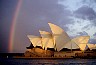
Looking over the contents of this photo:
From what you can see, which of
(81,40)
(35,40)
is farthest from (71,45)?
(35,40)

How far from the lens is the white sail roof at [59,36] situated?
68.5 meters

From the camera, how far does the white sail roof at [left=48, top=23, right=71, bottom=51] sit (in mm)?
68500

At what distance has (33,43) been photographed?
76625 mm

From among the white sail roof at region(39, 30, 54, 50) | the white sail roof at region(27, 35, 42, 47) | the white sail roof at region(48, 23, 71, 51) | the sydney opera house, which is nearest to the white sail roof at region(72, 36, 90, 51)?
the sydney opera house

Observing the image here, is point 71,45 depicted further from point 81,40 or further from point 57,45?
point 57,45

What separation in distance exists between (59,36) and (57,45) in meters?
4.09

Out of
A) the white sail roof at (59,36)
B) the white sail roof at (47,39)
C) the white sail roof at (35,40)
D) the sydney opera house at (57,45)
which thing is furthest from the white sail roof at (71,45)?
the white sail roof at (35,40)

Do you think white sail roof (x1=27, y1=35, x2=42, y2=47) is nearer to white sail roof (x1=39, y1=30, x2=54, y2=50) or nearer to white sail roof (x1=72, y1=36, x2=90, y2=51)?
white sail roof (x1=39, y1=30, x2=54, y2=50)

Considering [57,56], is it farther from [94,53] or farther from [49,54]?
[94,53]

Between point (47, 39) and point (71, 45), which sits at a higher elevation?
point (47, 39)

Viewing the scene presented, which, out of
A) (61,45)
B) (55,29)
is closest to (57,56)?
(61,45)

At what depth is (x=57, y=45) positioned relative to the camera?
235 ft

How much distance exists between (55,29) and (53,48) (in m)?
9.95

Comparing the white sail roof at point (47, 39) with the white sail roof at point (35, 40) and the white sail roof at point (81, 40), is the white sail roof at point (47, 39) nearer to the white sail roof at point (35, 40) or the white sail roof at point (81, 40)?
the white sail roof at point (35, 40)
